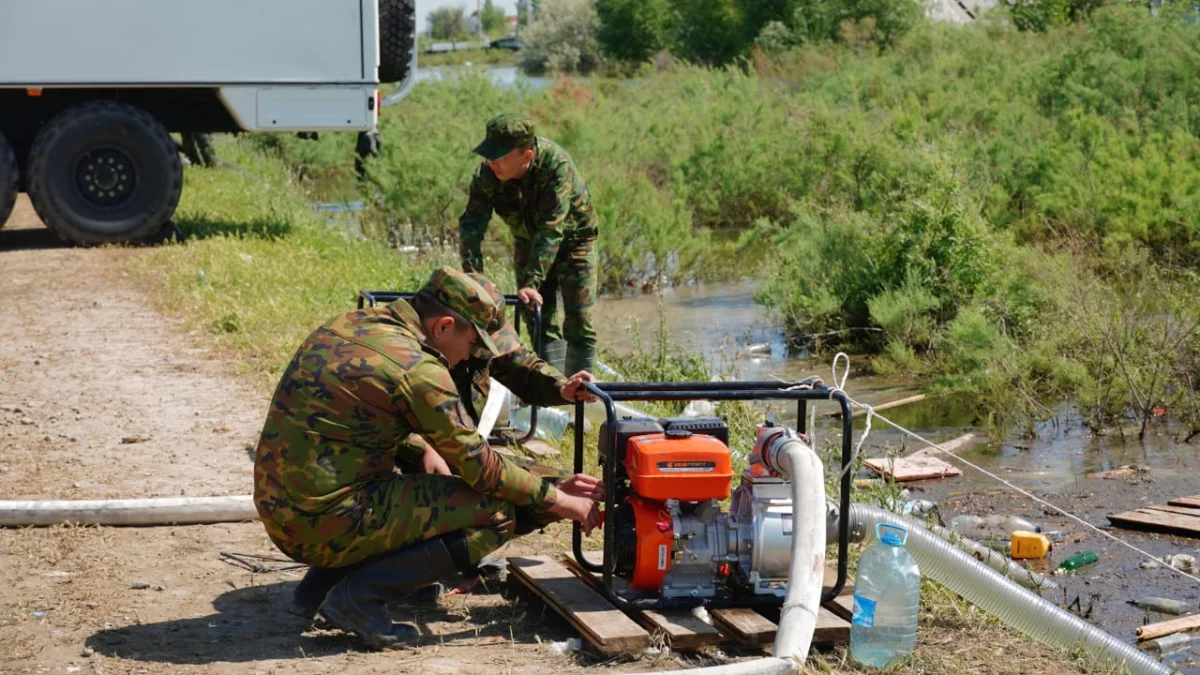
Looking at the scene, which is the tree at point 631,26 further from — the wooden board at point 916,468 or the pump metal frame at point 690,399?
the pump metal frame at point 690,399

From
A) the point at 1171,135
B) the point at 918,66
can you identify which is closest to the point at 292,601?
the point at 1171,135

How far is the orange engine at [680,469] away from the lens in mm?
4465

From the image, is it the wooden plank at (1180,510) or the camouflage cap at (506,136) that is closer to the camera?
the camouflage cap at (506,136)

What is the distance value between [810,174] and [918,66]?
10.3 metres

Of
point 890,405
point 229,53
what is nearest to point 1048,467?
point 890,405

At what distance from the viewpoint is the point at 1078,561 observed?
6.54 m

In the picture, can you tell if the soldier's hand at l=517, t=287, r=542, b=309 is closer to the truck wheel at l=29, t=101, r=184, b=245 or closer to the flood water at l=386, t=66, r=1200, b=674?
the flood water at l=386, t=66, r=1200, b=674

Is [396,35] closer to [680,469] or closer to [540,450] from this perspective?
[540,450]

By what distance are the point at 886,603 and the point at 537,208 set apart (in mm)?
3625

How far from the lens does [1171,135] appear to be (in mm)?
16703

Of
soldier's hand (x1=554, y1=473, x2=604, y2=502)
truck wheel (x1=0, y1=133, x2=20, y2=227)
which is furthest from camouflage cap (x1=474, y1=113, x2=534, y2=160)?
truck wheel (x1=0, y1=133, x2=20, y2=227)

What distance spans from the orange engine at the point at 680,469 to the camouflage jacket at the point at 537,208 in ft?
9.04

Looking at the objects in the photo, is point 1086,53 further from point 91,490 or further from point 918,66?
point 91,490

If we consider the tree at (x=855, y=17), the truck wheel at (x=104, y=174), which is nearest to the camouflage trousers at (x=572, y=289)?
the truck wheel at (x=104, y=174)
